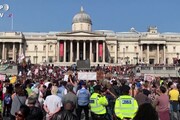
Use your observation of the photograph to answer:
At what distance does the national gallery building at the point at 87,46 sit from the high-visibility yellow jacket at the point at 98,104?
7865 cm

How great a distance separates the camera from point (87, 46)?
95.4 m

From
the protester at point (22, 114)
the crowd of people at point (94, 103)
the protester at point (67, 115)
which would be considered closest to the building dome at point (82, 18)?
the crowd of people at point (94, 103)

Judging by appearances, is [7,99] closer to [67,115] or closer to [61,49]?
[67,115]

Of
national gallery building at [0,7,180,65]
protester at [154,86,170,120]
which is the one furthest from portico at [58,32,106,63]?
protester at [154,86,170,120]

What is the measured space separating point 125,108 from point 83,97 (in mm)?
5214

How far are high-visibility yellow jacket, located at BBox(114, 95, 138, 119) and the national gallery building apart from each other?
81.8 meters

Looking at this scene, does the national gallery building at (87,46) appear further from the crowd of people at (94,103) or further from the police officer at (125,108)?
the police officer at (125,108)

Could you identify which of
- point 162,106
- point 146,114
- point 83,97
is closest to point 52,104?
point 83,97

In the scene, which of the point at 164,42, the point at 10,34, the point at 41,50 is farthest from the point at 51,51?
the point at 164,42

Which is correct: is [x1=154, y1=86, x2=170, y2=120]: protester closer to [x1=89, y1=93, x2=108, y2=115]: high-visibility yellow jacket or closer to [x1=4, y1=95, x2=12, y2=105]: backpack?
[x1=89, y1=93, x2=108, y2=115]: high-visibility yellow jacket

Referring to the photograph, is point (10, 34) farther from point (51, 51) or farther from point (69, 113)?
point (69, 113)

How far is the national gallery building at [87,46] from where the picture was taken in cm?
9156

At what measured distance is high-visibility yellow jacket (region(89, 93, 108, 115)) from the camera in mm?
11680

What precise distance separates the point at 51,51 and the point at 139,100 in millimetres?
87760
